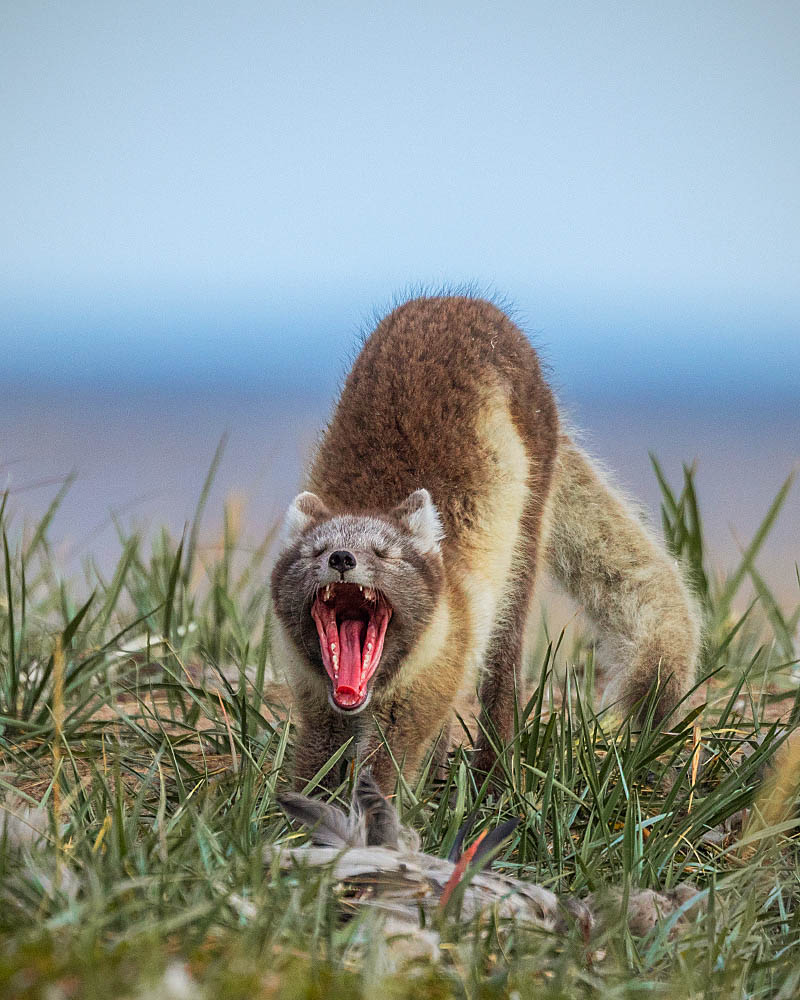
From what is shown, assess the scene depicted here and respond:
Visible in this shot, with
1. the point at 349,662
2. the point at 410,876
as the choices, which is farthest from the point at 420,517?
the point at 410,876

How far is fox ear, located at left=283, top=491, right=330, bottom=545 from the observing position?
4.24 m

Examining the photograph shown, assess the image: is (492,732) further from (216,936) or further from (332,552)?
(216,936)

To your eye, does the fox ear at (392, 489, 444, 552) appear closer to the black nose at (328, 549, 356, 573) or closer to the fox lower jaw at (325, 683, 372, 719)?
the black nose at (328, 549, 356, 573)

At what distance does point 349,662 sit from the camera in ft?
13.1


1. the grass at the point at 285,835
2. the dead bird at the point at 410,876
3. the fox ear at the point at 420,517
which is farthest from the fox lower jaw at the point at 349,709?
the dead bird at the point at 410,876

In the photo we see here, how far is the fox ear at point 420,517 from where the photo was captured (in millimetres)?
4152

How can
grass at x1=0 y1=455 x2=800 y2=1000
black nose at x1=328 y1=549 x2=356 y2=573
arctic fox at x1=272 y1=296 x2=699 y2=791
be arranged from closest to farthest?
grass at x1=0 y1=455 x2=800 y2=1000, black nose at x1=328 y1=549 x2=356 y2=573, arctic fox at x1=272 y1=296 x2=699 y2=791

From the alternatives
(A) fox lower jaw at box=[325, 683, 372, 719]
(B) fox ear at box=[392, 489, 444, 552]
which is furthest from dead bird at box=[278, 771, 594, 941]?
(B) fox ear at box=[392, 489, 444, 552]

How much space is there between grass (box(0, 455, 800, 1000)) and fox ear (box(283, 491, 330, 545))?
478mm

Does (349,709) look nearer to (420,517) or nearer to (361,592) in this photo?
(361,592)

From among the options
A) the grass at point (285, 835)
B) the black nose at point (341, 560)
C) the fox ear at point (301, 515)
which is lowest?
the grass at point (285, 835)

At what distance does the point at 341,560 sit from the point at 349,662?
0.42 metres

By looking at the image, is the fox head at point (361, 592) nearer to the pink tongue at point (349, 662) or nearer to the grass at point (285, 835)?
the pink tongue at point (349, 662)

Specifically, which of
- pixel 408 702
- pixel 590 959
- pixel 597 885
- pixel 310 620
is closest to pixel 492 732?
pixel 408 702
